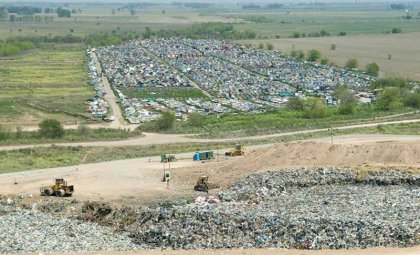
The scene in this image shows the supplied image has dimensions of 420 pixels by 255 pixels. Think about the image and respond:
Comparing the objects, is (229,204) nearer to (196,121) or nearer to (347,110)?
(196,121)

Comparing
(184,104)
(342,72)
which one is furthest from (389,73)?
Answer: (184,104)

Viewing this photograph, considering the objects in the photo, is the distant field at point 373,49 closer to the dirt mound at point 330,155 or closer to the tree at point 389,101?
the tree at point 389,101

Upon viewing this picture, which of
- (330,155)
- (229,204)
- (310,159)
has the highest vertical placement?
(330,155)

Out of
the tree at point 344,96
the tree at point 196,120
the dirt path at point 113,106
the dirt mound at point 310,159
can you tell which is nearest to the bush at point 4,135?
the dirt path at point 113,106

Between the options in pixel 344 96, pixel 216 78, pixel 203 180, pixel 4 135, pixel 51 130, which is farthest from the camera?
pixel 216 78

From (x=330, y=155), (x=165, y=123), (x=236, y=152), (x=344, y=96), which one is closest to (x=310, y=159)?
(x=330, y=155)

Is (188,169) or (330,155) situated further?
(188,169)
